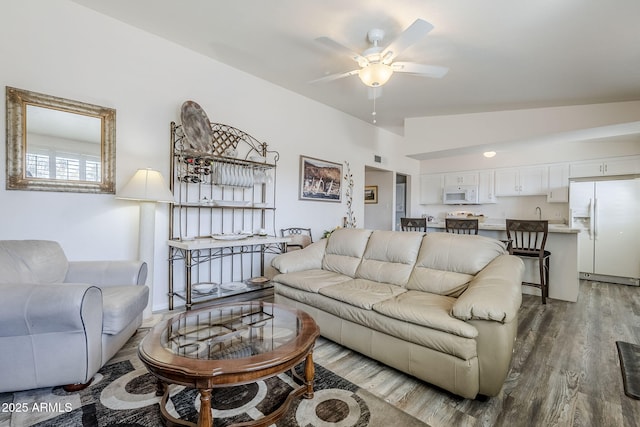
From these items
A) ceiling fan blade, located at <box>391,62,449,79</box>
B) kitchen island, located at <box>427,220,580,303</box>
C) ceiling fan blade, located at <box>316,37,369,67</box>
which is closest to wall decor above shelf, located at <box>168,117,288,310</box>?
ceiling fan blade, located at <box>316,37,369,67</box>

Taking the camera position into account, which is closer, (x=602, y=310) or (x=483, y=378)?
(x=483, y=378)

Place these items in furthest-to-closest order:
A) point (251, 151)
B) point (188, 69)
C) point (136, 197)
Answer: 1. point (251, 151)
2. point (188, 69)
3. point (136, 197)

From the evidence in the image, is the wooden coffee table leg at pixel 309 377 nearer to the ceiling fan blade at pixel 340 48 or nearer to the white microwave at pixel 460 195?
the ceiling fan blade at pixel 340 48

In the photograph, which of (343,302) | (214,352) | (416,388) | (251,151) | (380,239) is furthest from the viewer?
(251,151)

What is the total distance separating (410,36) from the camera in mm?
2195

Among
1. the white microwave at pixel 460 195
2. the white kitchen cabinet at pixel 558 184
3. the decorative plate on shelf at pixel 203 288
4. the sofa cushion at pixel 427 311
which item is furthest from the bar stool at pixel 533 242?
the decorative plate on shelf at pixel 203 288

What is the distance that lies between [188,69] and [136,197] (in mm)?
1678

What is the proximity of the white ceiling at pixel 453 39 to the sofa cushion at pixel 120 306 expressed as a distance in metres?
2.45

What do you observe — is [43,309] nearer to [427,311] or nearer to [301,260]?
[301,260]

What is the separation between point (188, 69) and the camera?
327 cm

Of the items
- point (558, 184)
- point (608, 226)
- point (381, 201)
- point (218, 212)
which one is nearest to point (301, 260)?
point (218, 212)

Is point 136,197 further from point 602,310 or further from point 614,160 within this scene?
point 614,160

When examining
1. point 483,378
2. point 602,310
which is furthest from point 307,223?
point 602,310

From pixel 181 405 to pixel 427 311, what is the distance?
5.04 ft
